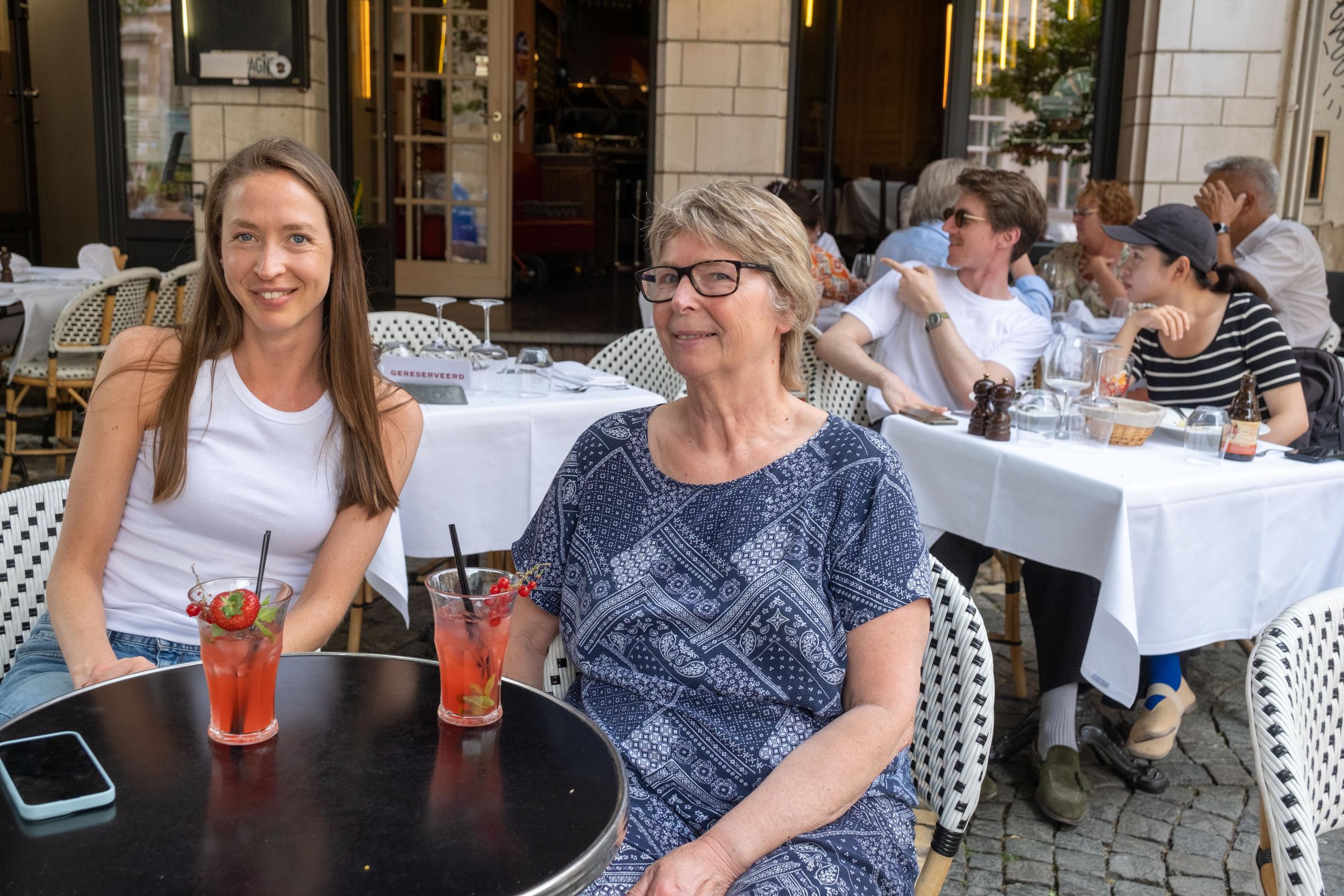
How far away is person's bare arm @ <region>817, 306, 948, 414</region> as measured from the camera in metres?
3.45

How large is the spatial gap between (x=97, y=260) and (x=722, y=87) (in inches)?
146

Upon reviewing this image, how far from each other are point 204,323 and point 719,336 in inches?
35.1

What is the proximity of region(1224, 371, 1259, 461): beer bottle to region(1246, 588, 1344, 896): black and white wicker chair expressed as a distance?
1.29 m

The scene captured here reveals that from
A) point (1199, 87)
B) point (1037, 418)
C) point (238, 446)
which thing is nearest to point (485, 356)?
point (1037, 418)

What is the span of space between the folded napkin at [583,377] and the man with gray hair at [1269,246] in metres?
3.01

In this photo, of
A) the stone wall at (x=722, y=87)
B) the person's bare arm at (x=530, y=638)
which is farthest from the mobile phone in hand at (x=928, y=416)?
the stone wall at (x=722, y=87)

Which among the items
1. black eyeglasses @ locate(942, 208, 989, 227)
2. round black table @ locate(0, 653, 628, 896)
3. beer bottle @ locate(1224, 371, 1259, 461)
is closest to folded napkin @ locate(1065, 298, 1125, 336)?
black eyeglasses @ locate(942, 208, 989, 227)

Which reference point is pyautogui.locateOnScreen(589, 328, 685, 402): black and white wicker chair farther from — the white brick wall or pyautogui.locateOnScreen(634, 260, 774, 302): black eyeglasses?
the white brick wall

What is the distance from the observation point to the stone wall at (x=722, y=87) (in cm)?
702

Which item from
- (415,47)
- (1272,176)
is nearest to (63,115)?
(415,47)

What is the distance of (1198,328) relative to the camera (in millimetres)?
3432

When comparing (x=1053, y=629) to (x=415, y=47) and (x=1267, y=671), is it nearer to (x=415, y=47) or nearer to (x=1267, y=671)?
(x=1267, y=671)

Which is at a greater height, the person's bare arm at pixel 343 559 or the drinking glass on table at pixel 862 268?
the drinking glass on table at pixel 862 268

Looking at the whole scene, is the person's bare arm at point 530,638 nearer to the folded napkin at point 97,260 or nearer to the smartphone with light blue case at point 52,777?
the smartphone with light blue case at point 52,777
